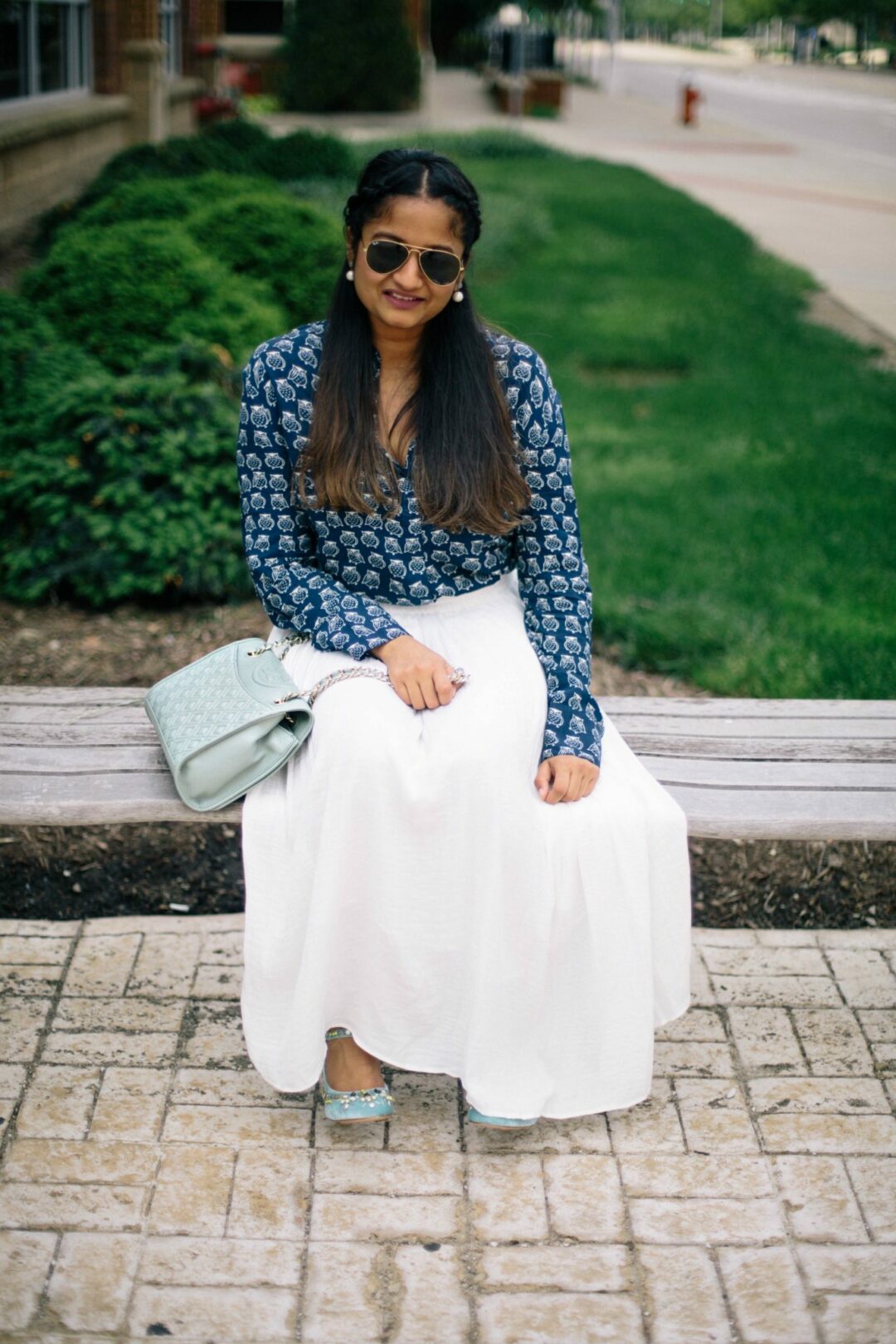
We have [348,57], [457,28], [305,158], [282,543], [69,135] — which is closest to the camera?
[282,543]

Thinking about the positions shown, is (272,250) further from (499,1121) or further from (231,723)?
(499,1121)

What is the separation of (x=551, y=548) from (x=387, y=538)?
34 centimetres

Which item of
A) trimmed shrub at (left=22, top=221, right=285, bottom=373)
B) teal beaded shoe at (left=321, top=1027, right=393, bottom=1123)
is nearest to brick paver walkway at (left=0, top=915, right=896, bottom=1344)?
teal beaded shoe at (left=321, top=1027, right=393, bottom=1123)

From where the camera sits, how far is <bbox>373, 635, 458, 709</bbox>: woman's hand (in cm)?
249

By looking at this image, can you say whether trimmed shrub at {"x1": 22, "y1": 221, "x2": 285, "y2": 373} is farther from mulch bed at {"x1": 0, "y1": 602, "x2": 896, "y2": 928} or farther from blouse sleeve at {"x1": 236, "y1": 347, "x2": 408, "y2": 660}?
blouse sleeve at {"x1": 236, "y1": 347, "x2": 408, "y2": 660}

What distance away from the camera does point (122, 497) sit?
4.32 m

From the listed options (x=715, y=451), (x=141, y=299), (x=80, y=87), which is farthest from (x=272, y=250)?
(x=80, y=87)

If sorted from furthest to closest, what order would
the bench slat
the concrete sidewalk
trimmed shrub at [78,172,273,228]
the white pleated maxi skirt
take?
the concrete sidewalk → trimmed shrub at [78,172,273,228] → the bench slat → the white pleated maxi skirt

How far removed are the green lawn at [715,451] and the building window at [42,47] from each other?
13.3 ft

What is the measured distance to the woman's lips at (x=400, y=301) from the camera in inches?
101

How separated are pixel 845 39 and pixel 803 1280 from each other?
80.3 meters

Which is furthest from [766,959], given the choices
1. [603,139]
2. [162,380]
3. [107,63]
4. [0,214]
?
[603,139]

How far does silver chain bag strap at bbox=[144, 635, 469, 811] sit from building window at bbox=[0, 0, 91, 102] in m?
9.57

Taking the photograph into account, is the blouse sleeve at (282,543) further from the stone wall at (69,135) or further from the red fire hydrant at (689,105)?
the red fire hydrant at (689,105)
